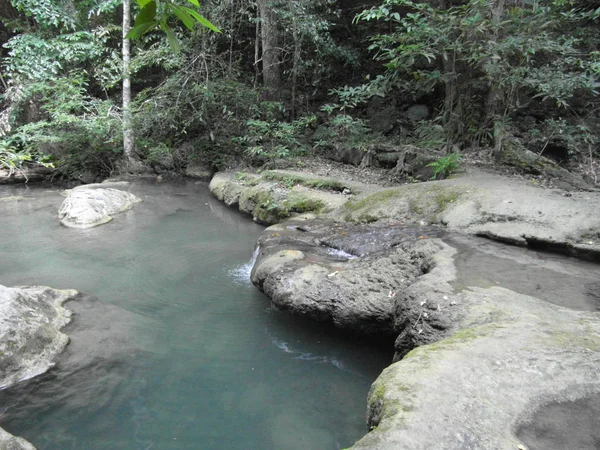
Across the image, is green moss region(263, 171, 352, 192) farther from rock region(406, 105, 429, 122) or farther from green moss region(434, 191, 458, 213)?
rock region(406, 105, 429, 122)

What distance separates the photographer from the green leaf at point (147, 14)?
4.04ft

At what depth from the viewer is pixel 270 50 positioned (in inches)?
493

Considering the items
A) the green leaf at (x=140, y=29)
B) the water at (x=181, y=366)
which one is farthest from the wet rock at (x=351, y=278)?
the green leaf at (x=140, y=29)

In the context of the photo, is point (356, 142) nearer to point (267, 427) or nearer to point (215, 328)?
point (215, 328)

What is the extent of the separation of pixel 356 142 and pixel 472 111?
2.91 meters

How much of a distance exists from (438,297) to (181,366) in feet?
8.04

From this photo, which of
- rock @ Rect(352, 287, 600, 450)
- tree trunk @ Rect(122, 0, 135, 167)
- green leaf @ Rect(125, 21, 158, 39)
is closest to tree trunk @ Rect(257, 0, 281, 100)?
tree trunk @ Rect(122, 0, 135, 167)

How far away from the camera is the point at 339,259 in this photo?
203 inches

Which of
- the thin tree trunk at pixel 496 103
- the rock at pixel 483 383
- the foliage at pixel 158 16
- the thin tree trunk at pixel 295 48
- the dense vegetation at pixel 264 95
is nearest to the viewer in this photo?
the foliage at pixel 158 16

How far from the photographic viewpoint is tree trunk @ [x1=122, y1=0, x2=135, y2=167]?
36.1ft

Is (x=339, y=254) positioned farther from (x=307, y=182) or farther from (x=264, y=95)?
(x=264, y=95)

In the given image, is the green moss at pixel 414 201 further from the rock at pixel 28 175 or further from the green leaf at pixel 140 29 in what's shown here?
the rock at pixel 28 175

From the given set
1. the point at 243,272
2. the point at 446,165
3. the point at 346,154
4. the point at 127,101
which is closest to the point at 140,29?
the point at 243,272

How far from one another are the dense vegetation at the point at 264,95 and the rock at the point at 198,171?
0.23m
